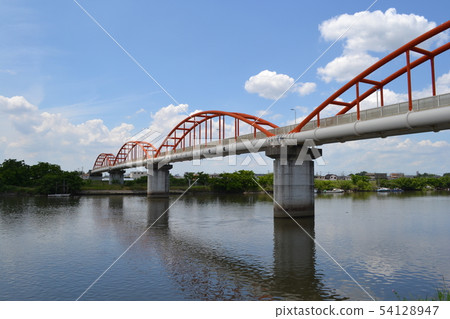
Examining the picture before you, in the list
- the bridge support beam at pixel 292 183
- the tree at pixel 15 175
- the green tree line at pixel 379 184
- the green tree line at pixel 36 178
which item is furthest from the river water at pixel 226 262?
the green tree line at pixel 379 184

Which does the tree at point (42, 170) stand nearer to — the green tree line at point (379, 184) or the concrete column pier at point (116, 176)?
the concrete column pier at point (116, 176)

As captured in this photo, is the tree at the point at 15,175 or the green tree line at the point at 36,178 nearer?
the green tree line at the point at 36,178

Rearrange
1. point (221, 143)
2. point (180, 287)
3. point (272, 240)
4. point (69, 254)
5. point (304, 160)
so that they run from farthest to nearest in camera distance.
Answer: point (221, 143) < point (304, 160) < point (272, 240) < point (69, 254) < point (180, 287)

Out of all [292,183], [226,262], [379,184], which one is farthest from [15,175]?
[379,184]

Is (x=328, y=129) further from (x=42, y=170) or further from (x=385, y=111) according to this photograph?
(x=42, y=170)

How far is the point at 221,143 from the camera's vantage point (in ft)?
165

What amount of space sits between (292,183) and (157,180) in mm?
52671

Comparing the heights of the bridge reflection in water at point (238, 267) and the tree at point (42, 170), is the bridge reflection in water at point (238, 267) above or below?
below

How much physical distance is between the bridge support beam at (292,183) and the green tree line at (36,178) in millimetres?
70101

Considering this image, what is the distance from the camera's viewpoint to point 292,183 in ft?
115

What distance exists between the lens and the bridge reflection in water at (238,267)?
Answer: 13.0 meters

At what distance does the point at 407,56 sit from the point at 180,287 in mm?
24000
